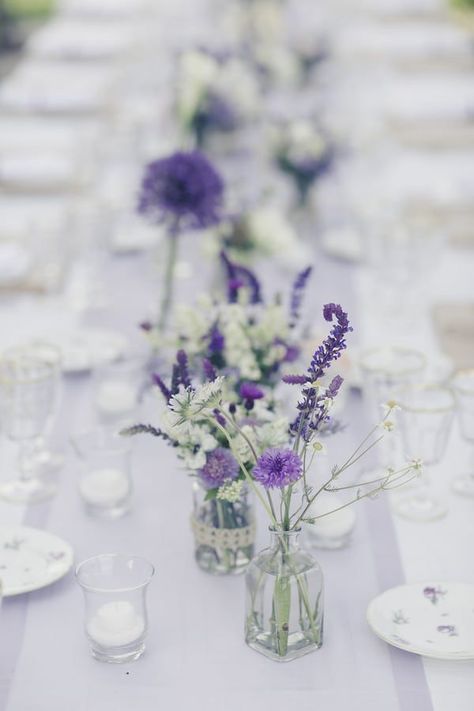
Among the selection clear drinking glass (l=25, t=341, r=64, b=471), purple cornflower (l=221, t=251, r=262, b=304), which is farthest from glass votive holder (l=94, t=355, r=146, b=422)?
purple cornflower (l=221, t=251, r=262, b=304)

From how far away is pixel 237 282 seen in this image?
1750mm

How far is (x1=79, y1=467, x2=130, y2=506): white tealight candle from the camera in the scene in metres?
1.74

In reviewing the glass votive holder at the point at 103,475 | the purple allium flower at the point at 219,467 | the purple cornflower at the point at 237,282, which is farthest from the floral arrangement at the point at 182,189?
the purple allium flower at the point at 219,467

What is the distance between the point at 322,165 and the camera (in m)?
3.19

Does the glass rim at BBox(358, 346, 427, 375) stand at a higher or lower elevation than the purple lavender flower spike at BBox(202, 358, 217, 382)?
lower

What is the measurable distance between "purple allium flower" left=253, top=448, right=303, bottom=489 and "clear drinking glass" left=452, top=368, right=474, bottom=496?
557mm

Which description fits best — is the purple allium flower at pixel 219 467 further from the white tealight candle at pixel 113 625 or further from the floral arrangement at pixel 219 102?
the floral arrangement at pixel 219 102

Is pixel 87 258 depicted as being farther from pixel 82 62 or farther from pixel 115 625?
pixel 82 62

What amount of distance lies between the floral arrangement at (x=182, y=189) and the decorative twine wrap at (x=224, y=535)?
34.3 inches

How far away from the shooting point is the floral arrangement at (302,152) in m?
3.17

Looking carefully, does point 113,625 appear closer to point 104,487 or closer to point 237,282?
point 104,487

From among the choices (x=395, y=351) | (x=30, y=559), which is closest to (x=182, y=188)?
(x=395, y=351)

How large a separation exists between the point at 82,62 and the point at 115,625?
4294 millimetres

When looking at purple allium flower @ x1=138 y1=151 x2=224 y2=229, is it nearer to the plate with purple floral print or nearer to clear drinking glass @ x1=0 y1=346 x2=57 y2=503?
clear drinking glass @ x1=0 y1=346 x2=57 y2=503
